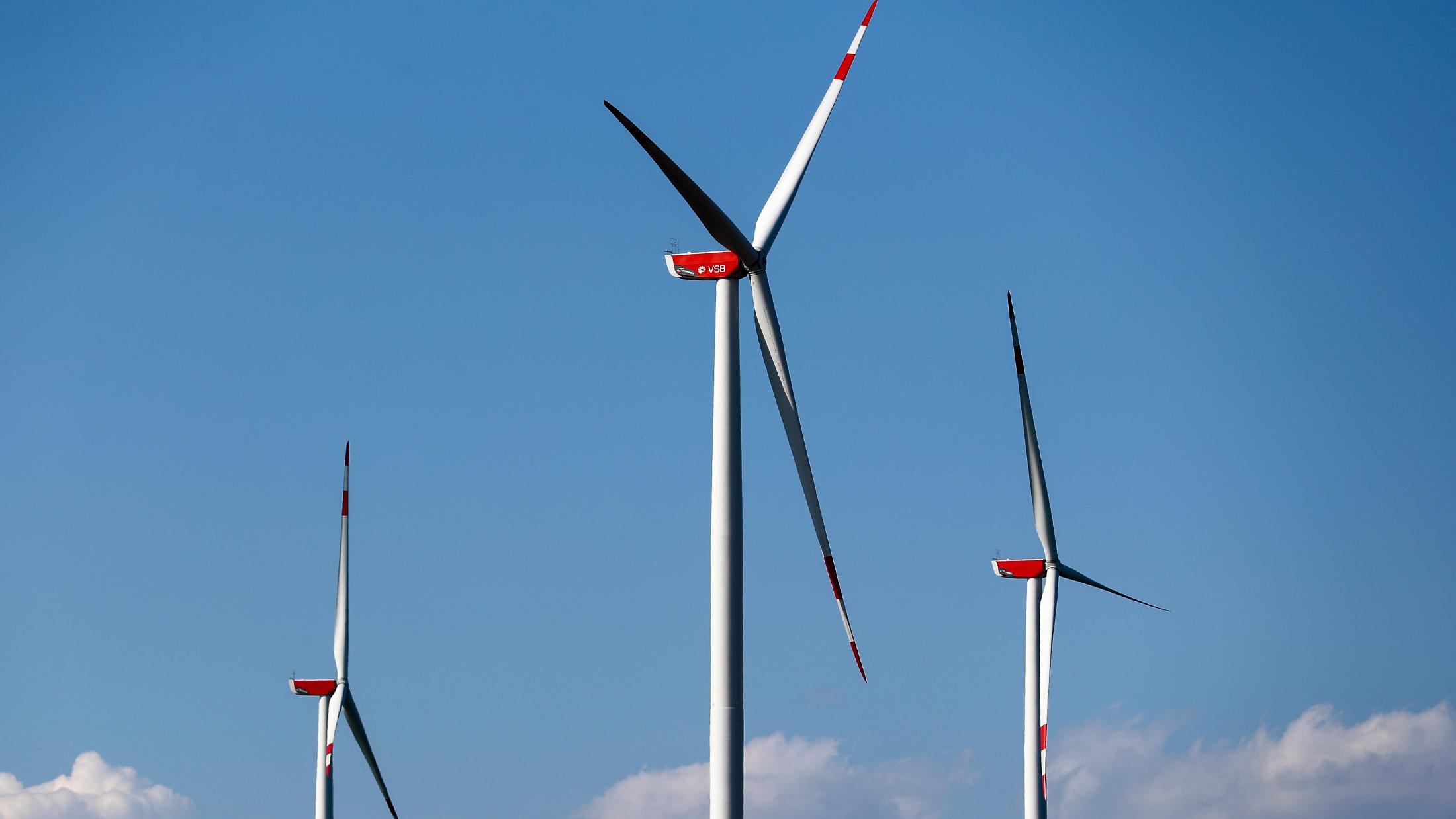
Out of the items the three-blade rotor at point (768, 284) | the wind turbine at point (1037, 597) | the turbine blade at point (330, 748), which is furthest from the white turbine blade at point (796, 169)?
the turbine blade at point (330, 748)

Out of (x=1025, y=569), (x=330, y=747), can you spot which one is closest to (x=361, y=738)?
(x=330, y=747)

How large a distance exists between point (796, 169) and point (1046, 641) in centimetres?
2301

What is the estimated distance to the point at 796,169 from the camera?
161ft

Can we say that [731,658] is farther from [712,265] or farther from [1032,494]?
[1032,494]

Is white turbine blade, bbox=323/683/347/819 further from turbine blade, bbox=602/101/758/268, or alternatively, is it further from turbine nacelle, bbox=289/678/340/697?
turbine blade, bbox=602/101/758/268

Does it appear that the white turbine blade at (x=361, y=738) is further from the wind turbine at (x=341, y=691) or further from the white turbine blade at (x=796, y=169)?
the white turbine blade at (x=796, y=169)

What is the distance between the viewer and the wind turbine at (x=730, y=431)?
131ft

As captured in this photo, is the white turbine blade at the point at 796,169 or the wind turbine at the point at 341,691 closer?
the white turbine blade at the point at 796,169

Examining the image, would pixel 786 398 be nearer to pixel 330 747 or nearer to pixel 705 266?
pixel 705 266

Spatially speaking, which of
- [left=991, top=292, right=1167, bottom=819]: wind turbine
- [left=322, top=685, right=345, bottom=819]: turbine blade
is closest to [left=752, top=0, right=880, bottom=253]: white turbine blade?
[left=991, top=292, right=1167, bottom=819]: wind turbine

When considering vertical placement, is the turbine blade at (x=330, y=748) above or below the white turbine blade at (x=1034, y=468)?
below

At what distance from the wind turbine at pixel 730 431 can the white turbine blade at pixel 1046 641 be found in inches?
783

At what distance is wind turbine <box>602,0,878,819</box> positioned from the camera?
40062 millimetres

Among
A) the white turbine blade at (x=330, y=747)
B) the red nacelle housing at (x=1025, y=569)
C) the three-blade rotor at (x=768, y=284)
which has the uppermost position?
the three-blade rotor at (x=768, y=284)
